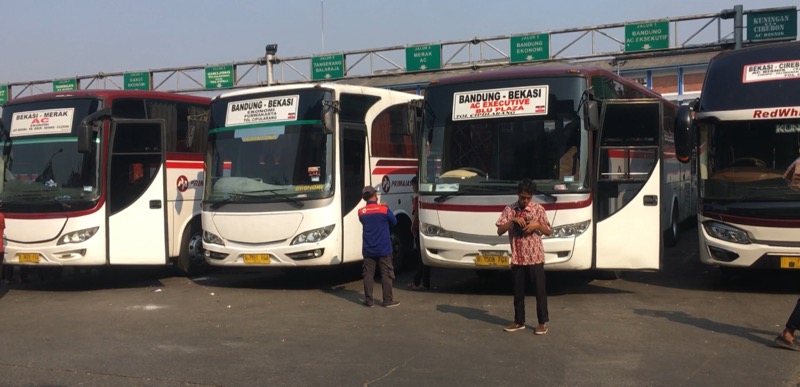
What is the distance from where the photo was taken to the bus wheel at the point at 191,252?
13.3 m

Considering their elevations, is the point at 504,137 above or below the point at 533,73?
below

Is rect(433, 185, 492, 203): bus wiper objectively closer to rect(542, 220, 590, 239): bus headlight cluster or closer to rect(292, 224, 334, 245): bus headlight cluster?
rect(542, 220, 590, 239): bus headlight cluster

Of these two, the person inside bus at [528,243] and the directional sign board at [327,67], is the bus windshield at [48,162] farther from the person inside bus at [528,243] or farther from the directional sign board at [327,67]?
the directional sign board at [327,67]

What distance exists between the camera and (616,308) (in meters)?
9.66

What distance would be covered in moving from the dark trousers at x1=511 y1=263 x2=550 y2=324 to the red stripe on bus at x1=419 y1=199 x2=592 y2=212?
177cm

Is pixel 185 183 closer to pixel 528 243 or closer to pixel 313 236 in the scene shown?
pixel 313 236

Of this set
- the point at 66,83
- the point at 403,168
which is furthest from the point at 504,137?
the point at 66,83

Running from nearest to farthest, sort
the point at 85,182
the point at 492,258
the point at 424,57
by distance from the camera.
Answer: the point at 492,258 < the point at 85,182 < the point at 424,57

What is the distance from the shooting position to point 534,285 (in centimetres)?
811

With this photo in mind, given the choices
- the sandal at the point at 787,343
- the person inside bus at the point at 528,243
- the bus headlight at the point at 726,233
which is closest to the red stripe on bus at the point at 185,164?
the person inside bus at the point at 528,243

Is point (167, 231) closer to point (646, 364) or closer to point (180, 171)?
point (180, 171)

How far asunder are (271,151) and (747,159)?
261 inches

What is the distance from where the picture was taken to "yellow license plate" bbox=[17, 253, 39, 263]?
11789 millimetres

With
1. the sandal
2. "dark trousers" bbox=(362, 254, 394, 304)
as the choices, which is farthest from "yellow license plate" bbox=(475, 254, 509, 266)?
the sandal
